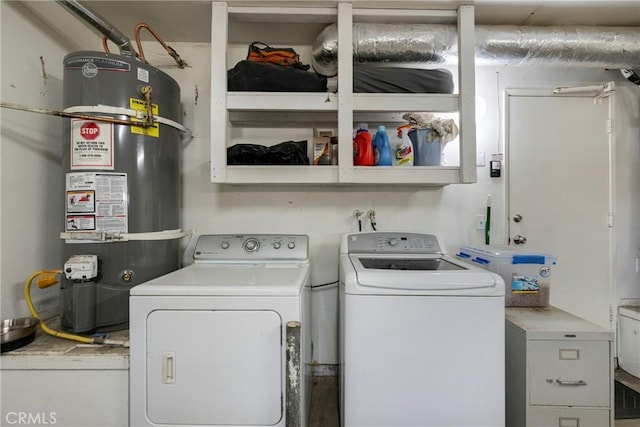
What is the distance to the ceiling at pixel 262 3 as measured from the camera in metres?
1.59

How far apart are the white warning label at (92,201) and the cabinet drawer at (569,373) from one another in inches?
79.3

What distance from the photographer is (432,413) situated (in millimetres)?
1094

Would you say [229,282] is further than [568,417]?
No

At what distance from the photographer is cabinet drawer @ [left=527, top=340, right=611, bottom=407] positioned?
47.9 inches

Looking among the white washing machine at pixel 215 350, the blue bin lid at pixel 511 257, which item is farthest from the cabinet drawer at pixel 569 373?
the white washing machine at pixel 215 350

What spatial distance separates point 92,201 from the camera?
1.28 meters

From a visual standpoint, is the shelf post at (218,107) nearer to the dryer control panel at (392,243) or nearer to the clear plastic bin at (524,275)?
the dryer control panel at (392,243)

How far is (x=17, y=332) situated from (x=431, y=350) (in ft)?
5.66

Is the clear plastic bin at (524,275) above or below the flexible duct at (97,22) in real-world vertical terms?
below

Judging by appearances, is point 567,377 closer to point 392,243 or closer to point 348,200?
point 392,243

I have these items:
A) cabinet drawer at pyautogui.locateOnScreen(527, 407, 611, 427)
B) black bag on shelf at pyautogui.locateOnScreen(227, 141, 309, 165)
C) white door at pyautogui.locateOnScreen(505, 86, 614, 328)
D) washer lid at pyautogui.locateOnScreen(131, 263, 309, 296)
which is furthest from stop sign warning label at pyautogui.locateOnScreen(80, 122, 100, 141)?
white door at pyautogui.locateOnScreen(505, 86, 614, 328)

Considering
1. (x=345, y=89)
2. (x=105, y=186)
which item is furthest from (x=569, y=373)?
(x=105, y=186)

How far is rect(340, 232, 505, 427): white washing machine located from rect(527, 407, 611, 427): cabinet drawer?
0.27 metres

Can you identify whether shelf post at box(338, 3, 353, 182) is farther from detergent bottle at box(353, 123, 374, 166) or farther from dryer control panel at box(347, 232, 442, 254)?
dryer control panel at box(347, 232, 442, 254)
